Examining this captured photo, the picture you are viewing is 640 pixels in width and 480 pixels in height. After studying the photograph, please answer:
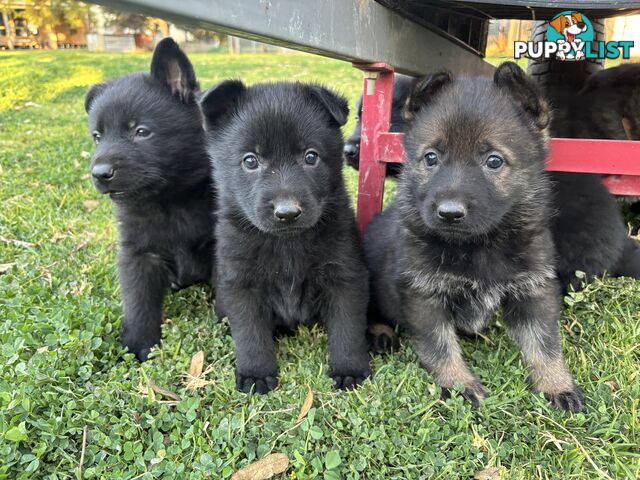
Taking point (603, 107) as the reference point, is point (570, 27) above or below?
above

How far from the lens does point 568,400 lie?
2514mm

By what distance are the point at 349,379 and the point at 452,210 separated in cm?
101

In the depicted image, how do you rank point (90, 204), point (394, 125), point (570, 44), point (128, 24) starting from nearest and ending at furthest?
point (570, 44) → point (394, 125) → point (90, 204) → point (128, 24)

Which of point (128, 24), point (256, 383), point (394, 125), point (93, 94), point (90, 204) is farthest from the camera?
point (128, 24)

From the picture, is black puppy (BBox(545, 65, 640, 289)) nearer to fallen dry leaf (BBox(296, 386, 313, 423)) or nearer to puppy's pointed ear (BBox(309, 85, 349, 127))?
puppy's pointed ear (BBox(309, 85, 349, 127))

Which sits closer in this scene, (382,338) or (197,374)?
(197,374)

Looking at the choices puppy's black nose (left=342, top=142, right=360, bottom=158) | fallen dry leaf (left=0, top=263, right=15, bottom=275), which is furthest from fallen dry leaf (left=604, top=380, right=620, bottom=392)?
fallen dry leaf (left=0, top=263, right=15, bottom=275)

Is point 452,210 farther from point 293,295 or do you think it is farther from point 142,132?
point 142,132

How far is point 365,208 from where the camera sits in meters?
3.79

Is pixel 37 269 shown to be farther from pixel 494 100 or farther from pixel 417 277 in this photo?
pixel 494 100

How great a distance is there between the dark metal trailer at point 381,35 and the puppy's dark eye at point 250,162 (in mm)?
562

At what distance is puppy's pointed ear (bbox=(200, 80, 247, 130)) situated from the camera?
8.96ft

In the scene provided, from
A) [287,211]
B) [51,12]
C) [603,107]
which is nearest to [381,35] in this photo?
[287,211]

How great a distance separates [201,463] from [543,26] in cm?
380
